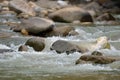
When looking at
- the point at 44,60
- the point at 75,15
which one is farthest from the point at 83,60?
the point at 75,15

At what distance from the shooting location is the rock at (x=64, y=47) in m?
11.3

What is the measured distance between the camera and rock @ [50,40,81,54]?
11.3 meters

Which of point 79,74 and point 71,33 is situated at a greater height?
point 71,33

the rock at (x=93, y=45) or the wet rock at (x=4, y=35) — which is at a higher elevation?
the wet rock at (x=4, y=35)

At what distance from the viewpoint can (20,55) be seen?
1084 cm

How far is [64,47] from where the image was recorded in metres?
11.4

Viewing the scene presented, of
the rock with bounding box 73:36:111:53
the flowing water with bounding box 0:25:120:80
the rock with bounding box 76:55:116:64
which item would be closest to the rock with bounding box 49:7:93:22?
the flowing water with bounding box 0:25:120:80

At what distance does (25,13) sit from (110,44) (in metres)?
8.63

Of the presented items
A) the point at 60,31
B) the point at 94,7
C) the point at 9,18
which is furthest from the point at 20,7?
the point at 60,31

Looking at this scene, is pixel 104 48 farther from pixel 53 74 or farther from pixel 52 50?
pixel 53 74

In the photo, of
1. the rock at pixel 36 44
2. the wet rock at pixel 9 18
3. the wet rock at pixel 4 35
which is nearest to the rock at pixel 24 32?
the wet rock at pixel 4 35

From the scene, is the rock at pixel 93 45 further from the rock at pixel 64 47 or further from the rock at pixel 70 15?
the rock at pixel 70 15

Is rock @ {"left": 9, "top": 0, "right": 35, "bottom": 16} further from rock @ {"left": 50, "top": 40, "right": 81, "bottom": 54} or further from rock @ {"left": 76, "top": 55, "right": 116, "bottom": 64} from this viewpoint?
rock @ {"left": 76, "top": 55, "right": 116, "bottom": 64}

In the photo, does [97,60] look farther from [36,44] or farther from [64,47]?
[36,44]
